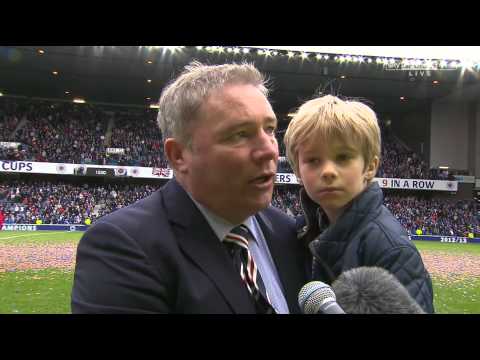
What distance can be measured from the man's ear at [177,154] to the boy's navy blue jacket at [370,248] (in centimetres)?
69

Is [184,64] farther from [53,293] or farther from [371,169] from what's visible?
[371,169]

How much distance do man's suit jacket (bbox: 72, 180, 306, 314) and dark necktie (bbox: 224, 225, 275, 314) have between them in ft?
0.22

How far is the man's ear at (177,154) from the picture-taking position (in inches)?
73.2

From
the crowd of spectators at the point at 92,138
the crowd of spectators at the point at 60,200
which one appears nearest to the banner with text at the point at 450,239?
the crowd of spectators at the point at 92,138

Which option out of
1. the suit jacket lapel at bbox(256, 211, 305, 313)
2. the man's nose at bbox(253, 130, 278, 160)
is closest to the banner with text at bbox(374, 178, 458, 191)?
the suit jacket lapel at bbox(256, 211, 305, 313)

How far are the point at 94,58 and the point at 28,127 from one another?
1255cm

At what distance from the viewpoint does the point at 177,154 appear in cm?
190

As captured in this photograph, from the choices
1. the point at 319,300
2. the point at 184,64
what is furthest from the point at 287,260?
the point at 184,64

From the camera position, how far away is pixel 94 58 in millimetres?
28406

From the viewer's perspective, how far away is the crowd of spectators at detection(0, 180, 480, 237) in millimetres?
28906

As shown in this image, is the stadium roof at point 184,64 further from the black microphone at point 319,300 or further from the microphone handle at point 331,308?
the microphone handle at point 331,308

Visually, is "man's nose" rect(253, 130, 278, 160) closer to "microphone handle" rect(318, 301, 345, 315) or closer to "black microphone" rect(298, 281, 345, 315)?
"black microphone" rect(298, 281, 345, 315)
